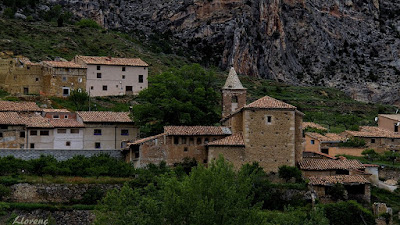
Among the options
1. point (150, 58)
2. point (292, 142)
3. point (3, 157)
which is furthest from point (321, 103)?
point (3, 157)

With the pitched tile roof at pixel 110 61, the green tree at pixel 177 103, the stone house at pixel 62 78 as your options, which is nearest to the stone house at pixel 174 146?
the green tree at pixel 177 103

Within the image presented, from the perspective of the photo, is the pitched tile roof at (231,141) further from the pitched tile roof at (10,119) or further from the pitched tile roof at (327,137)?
the pitched tile roof at (10,119)

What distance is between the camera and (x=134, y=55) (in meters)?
124

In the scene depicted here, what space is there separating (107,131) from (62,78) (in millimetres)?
23062

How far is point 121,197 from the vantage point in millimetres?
49094

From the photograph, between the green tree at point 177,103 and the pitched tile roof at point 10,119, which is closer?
the pitched tile roof at point 10,119

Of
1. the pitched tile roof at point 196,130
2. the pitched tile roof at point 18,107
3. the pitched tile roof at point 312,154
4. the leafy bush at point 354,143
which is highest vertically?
the pitched tile roof at point 18,107

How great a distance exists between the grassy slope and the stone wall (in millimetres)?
39740

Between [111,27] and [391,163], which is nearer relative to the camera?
[391,163]

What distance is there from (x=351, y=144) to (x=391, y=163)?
17.9 feet

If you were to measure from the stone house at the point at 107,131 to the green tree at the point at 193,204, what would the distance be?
71.0 ft

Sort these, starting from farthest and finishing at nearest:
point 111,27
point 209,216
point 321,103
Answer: point 111,27, point 321,103, point 209,216

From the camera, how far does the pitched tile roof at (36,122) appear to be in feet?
225

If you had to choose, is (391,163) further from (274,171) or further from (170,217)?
(170,217)
